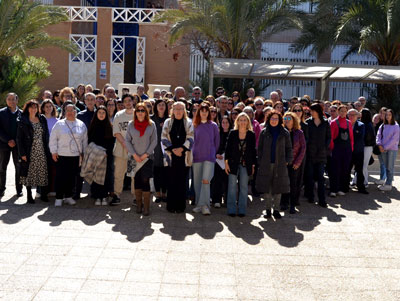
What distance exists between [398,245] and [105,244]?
3826mm

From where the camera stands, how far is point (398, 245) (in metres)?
6.56

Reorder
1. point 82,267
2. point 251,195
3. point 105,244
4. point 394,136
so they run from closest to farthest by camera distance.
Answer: point 82,267, point 105,244, point 251,195, point 394,136

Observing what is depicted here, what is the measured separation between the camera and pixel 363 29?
16594 mm

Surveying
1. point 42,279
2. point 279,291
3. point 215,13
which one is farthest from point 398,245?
point 215,13

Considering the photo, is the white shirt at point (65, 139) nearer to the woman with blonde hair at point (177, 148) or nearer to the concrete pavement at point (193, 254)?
the concrete pavement at point (193, 254)

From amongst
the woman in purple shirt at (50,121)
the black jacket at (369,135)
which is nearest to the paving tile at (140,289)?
the woman in purple shirt at (50,121)

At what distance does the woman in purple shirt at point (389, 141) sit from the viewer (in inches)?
399

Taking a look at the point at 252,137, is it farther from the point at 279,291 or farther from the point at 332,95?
the point at 332,95

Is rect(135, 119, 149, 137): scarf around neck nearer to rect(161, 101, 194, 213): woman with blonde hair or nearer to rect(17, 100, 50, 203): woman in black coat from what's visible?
rect(161, 101, 194, 213): woman with blonde hair

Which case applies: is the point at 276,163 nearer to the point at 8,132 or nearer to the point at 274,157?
the point at 274,157

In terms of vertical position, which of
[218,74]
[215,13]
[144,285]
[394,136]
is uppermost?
[215,13]

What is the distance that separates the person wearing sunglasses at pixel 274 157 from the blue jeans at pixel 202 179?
76cm

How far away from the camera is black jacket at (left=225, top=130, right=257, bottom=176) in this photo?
7453 mm

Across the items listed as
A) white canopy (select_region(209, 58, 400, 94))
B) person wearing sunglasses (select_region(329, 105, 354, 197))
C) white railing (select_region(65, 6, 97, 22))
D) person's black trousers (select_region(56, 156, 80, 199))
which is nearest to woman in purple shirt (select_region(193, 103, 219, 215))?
person's black trousers (select_region(56, 156, 80, 199))
